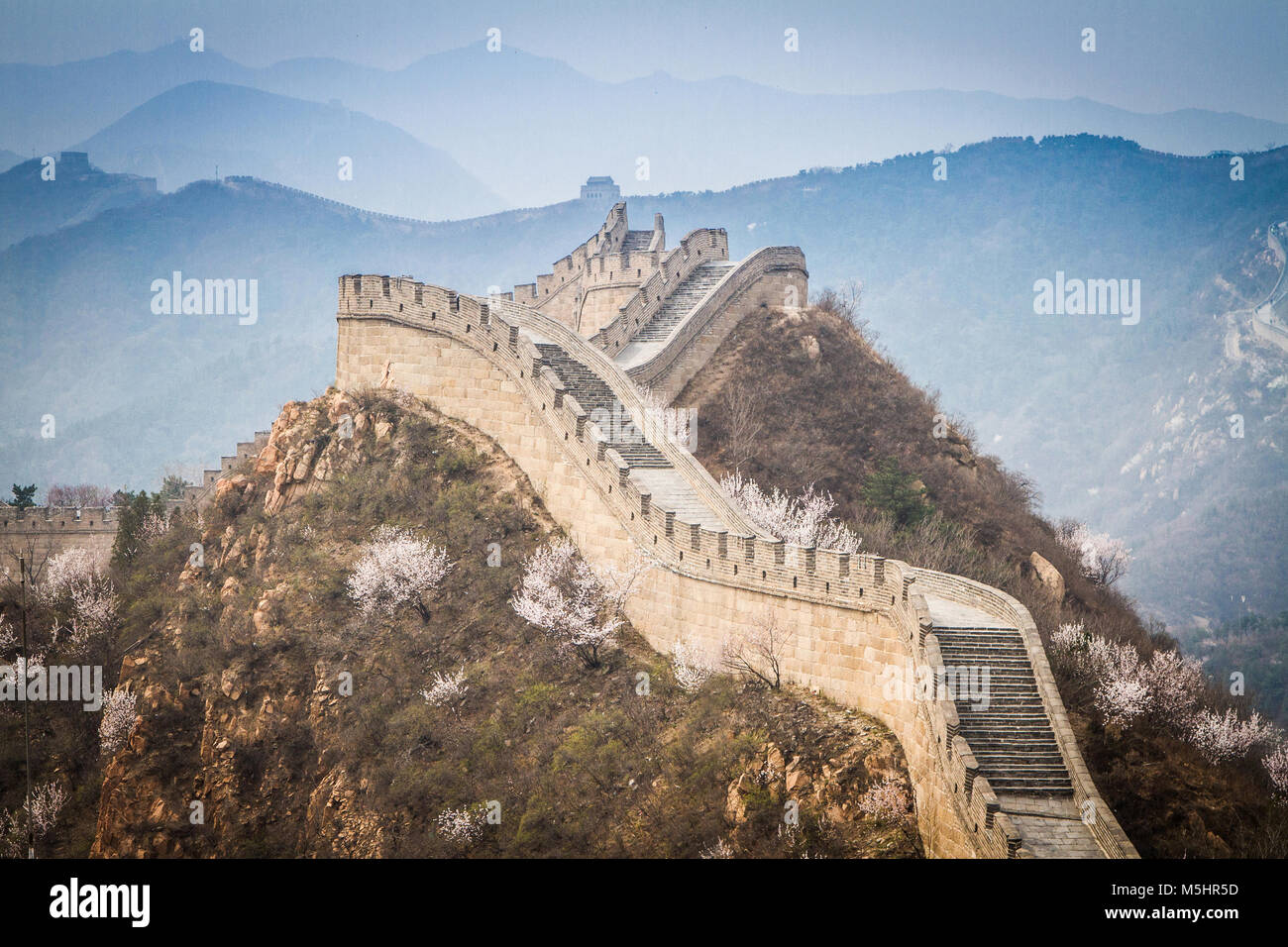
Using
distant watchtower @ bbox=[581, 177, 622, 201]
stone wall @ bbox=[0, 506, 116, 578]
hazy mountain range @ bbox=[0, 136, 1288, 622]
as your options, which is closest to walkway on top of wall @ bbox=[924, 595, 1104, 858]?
stone wall @ bbox=[0, 506, 116, 578]

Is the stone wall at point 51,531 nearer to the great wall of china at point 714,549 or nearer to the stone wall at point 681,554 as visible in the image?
the great wall of china at point 714,549

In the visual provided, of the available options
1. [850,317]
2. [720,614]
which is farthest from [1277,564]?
[720,614]

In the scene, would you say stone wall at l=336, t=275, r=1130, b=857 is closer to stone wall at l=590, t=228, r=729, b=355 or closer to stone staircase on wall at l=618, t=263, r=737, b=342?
stone wall at l=590, t=228, r=729, b=355

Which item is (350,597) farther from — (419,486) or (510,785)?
(510,785)

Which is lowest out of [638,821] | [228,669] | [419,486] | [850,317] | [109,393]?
[638,821]

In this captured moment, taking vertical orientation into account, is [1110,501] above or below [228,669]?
above

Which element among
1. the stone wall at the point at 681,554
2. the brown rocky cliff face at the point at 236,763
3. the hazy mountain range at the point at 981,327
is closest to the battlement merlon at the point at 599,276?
the stone wall at the point at 681,554

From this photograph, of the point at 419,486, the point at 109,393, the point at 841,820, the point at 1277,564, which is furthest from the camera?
the point at 109,393
